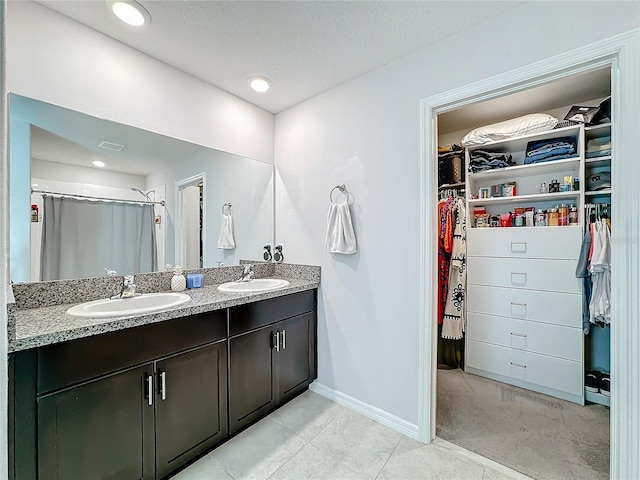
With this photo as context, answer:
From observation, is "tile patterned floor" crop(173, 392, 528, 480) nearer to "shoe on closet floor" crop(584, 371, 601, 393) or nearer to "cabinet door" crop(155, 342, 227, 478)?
"cabinet door" crop(155, 342, 227, 478)

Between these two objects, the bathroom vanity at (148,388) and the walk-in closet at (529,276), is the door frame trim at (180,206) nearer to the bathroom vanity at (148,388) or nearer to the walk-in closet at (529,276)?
the bathroom vanity at (148,388)

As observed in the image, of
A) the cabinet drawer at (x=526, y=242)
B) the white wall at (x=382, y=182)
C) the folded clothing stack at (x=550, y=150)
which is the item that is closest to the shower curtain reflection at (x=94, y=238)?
the white wall at (x=382, y=182)

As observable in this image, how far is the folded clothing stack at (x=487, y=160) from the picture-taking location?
2562 mm

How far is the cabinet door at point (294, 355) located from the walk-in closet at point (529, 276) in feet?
3.31

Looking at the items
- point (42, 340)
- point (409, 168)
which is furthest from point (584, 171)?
point (42, 340)

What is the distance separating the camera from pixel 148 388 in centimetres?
136

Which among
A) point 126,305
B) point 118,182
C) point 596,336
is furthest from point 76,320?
point 596,336

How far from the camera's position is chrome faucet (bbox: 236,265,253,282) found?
231 centimetres

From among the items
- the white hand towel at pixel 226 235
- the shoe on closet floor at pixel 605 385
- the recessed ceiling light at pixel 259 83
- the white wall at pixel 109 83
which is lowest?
the shoe on closet floor at pixel 605 385

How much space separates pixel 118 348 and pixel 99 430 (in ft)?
1.13

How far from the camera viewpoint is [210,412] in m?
1.60

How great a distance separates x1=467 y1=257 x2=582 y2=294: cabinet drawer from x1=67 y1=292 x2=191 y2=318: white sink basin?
2411 millimetres

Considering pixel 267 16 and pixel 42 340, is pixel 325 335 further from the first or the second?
pixel 267 16

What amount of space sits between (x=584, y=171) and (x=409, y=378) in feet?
6.83
